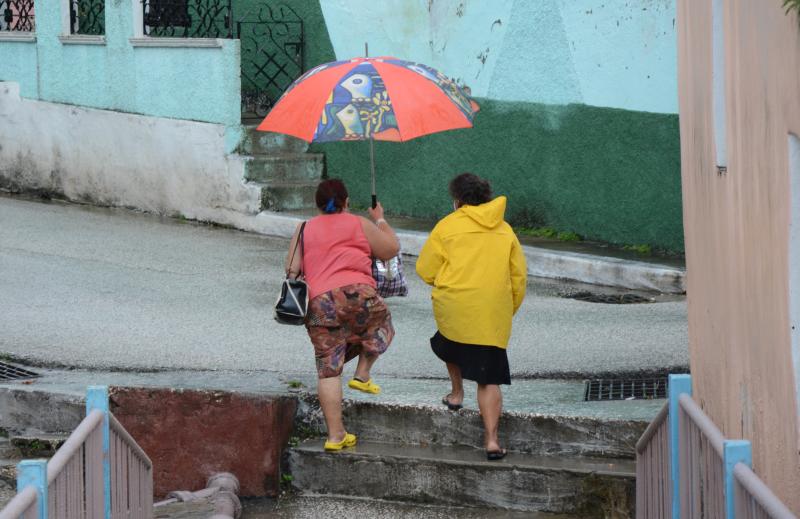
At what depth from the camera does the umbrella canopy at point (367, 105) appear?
6797mm

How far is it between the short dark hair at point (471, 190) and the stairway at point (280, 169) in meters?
7.64

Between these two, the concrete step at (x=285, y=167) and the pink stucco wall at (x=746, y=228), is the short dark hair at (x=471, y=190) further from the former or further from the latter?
the concrete step at (x=285, y=167)

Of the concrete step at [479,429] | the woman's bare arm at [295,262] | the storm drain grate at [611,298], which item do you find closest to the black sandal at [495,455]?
the concrete step at [479,429]

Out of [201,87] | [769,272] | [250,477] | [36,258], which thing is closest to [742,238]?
[769,272]

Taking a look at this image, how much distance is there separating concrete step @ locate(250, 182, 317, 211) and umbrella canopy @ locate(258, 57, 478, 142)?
719 centimetres

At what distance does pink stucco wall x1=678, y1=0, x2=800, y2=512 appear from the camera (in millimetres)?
4539

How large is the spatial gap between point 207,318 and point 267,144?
16.4 ft

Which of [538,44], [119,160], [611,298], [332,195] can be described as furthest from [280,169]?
[332,195]

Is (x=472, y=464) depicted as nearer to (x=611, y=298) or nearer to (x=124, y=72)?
(x=611, y=298)

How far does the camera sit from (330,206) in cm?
695

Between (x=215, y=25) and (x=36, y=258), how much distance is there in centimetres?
430

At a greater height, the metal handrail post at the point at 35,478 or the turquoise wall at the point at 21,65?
the turquoise wall at the point at 21,65

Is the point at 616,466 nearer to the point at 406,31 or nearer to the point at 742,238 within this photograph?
the point at 742,238

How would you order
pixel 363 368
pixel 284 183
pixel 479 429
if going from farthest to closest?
pixel 284 183, pixel 363 368, pixel 479 429
